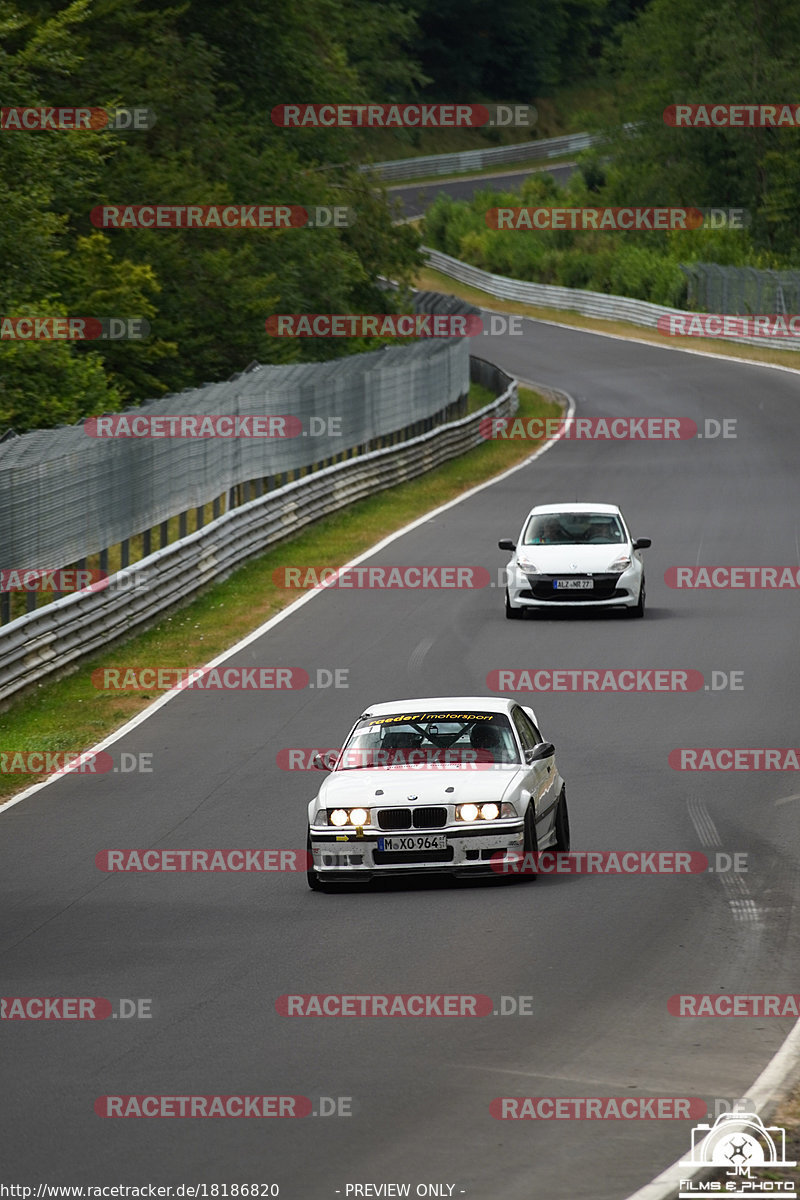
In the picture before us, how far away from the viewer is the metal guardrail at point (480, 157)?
409ft

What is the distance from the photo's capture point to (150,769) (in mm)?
17906

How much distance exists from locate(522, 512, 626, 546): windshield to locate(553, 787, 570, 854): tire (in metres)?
12.8

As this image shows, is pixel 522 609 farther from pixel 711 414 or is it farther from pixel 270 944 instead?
pixel 711 414

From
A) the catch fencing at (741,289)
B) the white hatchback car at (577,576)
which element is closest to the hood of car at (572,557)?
the white hatchback car at (577,576)

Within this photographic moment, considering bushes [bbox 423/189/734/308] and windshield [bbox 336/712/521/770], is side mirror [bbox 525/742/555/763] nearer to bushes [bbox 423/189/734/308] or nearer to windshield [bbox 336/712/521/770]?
windshield [bbox 336/712/521/770]

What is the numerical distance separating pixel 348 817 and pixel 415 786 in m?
0.51

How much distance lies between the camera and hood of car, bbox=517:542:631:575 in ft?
85.5

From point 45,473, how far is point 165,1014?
13827mm

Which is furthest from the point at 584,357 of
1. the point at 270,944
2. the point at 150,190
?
the point at 270,944

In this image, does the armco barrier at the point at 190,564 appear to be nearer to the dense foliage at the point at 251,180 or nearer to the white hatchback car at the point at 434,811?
the dense foliage at the point at 251,180

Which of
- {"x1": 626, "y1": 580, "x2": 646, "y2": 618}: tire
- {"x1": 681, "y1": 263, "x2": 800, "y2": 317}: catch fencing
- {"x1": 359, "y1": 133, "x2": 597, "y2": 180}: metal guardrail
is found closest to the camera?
{"x1": 626, "y1": 580, "x2": 646, "y2": 618}: tire

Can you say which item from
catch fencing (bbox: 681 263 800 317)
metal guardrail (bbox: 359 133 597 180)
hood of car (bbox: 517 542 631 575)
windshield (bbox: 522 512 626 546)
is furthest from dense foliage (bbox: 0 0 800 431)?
metal guardrail (bbox: 359 133 597 180)

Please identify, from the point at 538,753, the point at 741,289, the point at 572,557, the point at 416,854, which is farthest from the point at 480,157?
the point at 416,854

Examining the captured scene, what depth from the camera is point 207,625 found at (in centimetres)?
2638
